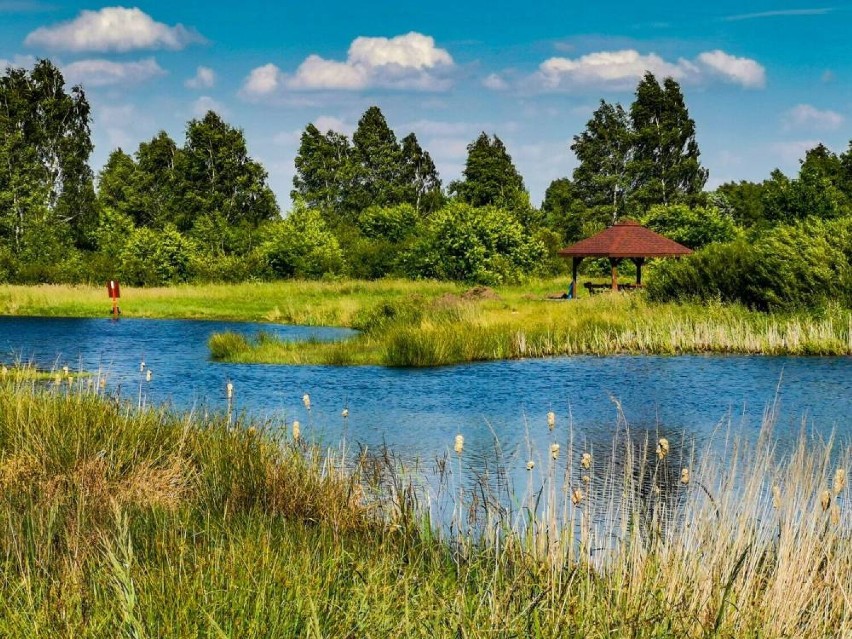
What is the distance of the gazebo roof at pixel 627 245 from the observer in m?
36.2

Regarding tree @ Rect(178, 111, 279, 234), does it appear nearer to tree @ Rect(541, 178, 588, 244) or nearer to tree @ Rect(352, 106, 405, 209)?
tree @ Rect(352, 106, 405, 209)

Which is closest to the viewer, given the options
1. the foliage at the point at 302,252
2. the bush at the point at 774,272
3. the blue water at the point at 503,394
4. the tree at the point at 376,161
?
the blue water at the point at 503,394

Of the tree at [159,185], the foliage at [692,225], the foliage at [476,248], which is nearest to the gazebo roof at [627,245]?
the foliage at [476,248]

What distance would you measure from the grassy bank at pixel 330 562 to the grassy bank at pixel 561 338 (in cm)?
1442

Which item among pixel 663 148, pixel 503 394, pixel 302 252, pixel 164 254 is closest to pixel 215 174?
pixel 164 254

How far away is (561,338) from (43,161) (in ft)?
145

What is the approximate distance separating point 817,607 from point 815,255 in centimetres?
2247

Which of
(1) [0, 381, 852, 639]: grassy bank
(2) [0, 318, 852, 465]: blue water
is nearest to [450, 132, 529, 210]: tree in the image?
(2) [0, 318, 852, 465]: blue water

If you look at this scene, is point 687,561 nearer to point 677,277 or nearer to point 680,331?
point 680,331

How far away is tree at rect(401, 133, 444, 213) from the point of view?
7219 centimetres

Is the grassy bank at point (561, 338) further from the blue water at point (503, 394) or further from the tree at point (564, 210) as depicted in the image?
the tree at point (564, 210)

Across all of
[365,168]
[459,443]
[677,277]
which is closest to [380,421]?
[459,443]

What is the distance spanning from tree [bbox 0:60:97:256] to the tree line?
97 millimetres

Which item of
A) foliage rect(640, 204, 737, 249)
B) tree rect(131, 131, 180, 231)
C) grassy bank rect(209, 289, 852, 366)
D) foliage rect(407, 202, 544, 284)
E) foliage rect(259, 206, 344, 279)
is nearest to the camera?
grassy bank rect(209, 289, 852, 366)
